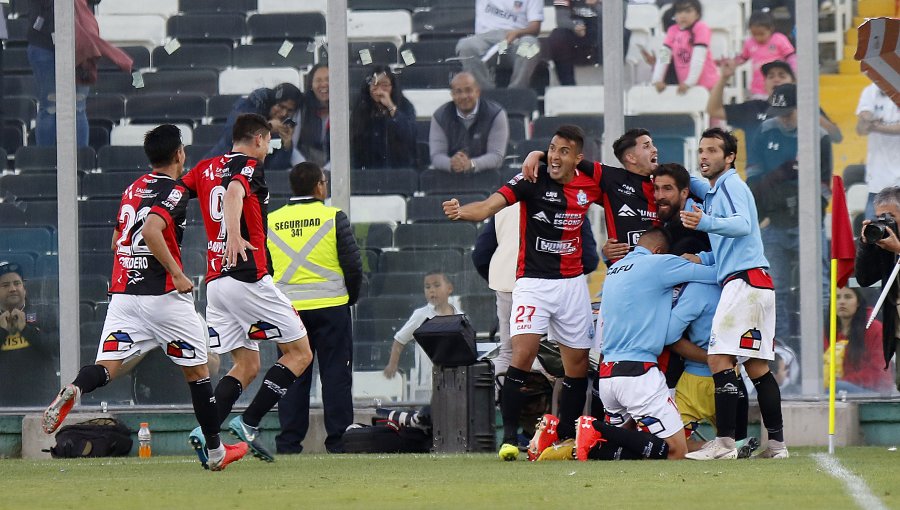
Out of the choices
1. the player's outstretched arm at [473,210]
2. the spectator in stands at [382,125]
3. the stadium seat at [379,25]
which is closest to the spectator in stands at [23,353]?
the spectator in stands at [382,125]

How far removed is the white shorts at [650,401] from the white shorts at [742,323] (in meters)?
0.37

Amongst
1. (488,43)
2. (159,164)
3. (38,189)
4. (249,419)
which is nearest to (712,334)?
(249,419)

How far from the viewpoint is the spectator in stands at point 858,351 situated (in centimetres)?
1170

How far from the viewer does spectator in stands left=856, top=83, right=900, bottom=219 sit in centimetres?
1180

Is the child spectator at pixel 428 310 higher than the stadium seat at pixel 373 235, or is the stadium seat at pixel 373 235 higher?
the stadium seat at pixel 373 235

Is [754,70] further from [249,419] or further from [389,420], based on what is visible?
[249,419]

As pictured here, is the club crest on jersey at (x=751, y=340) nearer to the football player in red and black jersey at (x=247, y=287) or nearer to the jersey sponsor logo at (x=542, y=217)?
the jersey sponsor logo at (x=542, y=217)

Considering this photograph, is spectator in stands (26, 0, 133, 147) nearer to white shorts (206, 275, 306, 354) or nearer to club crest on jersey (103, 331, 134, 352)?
white shorts (206, 275, 306, 354)

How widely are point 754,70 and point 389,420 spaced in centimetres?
386

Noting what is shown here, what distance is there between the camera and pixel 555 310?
9445 mm

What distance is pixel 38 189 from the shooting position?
12.6 metres

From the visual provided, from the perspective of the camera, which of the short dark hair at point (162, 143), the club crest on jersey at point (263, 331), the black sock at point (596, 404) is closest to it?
the short dark hair at point (162, 143)

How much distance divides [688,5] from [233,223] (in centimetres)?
498

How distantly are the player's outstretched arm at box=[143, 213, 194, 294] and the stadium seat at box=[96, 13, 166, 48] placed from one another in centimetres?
480
